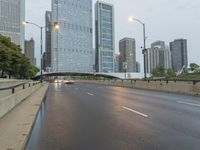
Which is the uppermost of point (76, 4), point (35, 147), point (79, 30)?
point (76, 4)

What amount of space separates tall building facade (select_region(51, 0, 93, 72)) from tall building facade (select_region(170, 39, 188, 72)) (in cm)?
5551

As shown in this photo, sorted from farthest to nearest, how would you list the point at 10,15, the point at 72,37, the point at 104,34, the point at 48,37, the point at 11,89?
the point at 104,34 → the point at 72,37 → the point at 48,37 → the point at 10,15 → the point at 11,89

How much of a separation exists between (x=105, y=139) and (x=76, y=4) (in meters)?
144

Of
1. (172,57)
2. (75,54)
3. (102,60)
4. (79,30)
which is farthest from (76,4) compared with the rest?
(172,57)

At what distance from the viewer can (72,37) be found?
125375mm

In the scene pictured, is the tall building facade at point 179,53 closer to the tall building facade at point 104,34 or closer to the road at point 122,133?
the tall building facade at point 104,34

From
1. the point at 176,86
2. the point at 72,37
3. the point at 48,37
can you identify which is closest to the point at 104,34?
the point at 72,37

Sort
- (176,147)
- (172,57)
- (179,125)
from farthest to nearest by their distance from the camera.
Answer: (172,57), (179,125), (176,147)

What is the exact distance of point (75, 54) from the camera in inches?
6422

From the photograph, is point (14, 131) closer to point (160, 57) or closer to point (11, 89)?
point (11, 89)

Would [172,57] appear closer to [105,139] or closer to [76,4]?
[76,4]

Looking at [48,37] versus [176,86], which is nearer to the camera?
[176,86]

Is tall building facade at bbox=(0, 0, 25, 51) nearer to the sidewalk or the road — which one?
the sidewalk

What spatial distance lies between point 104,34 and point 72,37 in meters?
50.8
